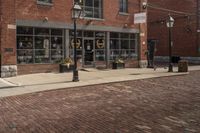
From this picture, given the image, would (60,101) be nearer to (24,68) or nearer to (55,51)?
(24,68)

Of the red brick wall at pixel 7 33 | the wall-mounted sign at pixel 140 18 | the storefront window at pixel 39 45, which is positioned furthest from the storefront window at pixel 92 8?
the red brick wall at pixel 7 33

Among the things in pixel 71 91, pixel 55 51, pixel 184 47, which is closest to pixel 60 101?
pixel 71 91

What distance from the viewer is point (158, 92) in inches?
582

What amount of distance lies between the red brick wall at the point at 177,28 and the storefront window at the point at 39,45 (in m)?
19.4

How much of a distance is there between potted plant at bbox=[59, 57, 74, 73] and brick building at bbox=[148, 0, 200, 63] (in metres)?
18.2

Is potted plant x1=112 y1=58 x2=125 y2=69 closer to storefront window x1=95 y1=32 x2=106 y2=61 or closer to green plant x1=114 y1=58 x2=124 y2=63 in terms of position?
green plant x1=114 y1=58 x2=124 y2=63

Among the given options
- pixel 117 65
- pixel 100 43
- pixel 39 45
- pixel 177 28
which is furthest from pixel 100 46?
pixel 177 28

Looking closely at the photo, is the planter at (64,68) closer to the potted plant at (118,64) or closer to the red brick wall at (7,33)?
the red brick wall at (7,33)

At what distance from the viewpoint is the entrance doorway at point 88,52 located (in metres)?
26.8

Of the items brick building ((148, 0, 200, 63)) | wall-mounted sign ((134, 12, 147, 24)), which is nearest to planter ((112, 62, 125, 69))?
wall-mounted sign ((134, 12, 147, 24))

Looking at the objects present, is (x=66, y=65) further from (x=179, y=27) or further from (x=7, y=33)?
(x=179, y=27)

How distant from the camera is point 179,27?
40.8 m

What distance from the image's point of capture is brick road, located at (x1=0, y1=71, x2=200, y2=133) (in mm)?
8477

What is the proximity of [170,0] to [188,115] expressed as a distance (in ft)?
111
